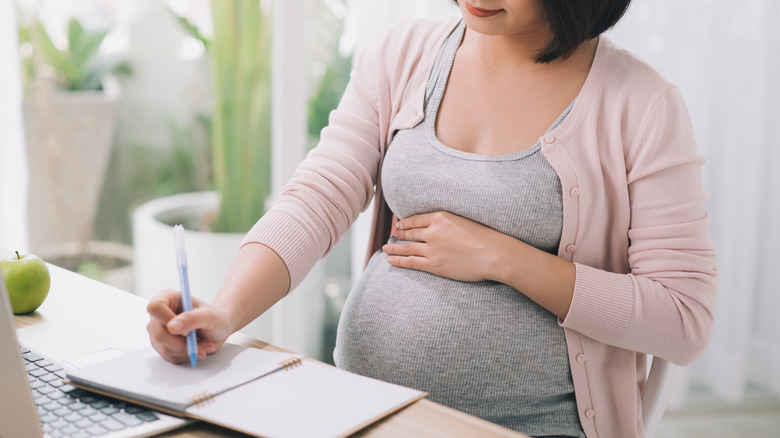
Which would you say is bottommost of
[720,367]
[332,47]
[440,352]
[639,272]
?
[720,367]

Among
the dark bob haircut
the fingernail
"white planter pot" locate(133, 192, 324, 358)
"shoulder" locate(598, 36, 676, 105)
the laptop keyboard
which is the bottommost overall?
"white planter pot" locate(133, 192, 324, 358)

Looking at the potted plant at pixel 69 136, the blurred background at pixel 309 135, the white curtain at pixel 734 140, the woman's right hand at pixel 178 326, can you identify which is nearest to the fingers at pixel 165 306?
the woman's right hand at pixel 178 326

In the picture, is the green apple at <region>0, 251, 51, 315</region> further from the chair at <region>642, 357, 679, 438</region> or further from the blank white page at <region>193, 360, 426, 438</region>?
the chair at <region>642, 357, 679, 438</region>

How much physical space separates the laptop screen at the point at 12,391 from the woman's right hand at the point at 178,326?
17 centimetres

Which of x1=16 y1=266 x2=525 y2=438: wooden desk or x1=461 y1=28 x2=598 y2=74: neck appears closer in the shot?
x1=16 y1=266 x2=525 y2=438: wooden desk

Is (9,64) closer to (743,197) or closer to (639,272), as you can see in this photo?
(639,272)

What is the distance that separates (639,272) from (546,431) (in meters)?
0.27

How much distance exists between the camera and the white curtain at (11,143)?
2.26 m

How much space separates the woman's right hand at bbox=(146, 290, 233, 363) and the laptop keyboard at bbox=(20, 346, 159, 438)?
8 centimetres

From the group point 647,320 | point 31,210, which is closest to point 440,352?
point 647,320

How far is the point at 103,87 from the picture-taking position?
3156mm

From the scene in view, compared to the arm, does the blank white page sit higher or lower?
lower

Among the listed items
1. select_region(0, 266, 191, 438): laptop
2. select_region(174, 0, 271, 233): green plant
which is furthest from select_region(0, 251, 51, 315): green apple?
select_region(174, 0, 271, 233): green plant

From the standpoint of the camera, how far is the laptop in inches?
24.2
